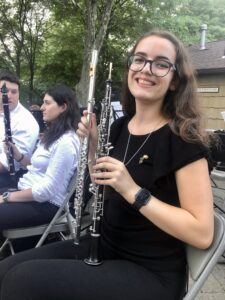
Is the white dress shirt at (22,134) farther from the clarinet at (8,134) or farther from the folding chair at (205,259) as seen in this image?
the folding chair at (205,259)

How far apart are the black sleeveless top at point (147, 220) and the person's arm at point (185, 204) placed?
6 cm

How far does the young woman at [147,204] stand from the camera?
157 centimetres

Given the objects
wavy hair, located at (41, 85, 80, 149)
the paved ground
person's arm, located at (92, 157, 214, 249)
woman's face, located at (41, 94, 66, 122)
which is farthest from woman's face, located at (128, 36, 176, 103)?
the paved ground

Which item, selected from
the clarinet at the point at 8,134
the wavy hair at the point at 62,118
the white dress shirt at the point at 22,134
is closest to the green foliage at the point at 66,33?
the white dress shirt at the point at 22,134

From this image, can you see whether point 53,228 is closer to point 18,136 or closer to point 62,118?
point 62,118

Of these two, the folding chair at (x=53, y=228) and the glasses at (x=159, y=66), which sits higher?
the glasses at (x=159, y=66)

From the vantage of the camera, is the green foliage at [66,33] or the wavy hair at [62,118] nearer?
the wavy hair at [62,118]

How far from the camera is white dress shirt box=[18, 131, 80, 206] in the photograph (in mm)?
2828

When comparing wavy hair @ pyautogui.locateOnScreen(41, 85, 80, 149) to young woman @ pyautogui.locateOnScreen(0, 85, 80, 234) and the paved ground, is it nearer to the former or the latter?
young woman @ pyautogui.locateOnScreen(0, 85, 80, 234)

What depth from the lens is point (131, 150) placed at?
6.32 ft

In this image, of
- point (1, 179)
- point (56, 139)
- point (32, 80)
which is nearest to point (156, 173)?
point (56, 139)

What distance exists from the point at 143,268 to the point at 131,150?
0.57 m

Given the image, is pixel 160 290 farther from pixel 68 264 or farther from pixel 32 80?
pixel 32 80

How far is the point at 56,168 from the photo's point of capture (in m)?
2.83
